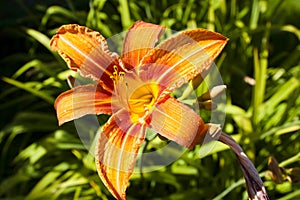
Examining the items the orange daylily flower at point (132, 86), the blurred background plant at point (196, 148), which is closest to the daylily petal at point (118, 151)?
the orange daylily flower at point (132, 86)

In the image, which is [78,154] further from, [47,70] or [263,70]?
[263,70]

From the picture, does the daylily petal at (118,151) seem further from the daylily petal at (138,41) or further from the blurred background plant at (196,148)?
the blurred background plant at (196,148)

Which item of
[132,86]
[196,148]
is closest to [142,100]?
[132,86]

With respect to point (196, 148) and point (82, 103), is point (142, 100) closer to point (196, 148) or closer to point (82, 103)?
point (82, 103)

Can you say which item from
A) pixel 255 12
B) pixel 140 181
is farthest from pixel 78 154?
pixel 255 12

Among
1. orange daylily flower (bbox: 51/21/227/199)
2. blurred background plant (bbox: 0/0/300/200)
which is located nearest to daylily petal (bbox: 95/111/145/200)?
orange daylily flower (bbox: 51/21/227/199)

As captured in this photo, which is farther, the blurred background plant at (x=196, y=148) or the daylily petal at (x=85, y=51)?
the blurred background plant at (x=196, y=148)
